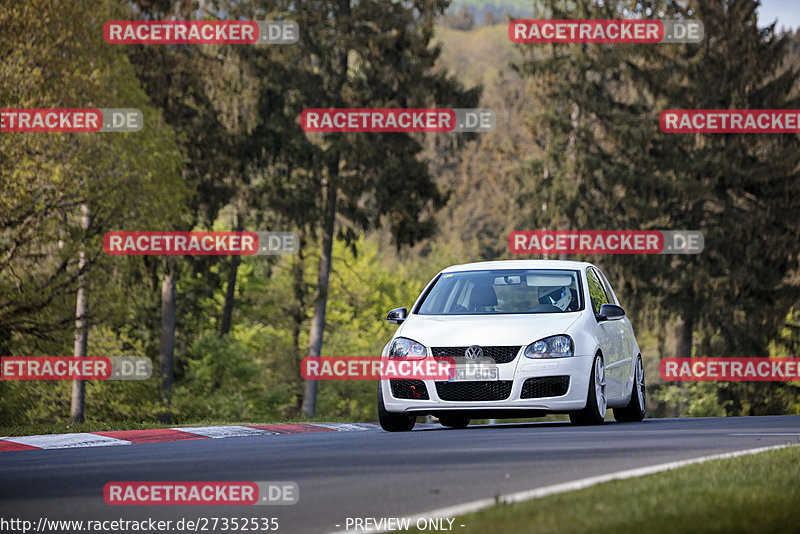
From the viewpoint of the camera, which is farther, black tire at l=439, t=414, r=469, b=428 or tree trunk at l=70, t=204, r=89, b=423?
tree trunk at l=70, t=204, r=89, b=423

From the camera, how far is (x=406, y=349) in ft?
41.8

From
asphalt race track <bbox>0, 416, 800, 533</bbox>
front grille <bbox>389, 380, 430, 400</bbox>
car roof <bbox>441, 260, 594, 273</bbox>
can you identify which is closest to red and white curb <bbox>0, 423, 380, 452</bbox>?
asphalt race track <bbox>0, 416, 800, 533</bbox>

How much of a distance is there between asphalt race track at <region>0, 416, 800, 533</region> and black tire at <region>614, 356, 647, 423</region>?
91.2 inches

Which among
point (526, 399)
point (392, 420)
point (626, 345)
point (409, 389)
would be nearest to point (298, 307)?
point (626, 345)

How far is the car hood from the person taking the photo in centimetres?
1252

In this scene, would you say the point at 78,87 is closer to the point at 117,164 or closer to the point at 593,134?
the point at 117,164

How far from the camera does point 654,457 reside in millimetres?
9516

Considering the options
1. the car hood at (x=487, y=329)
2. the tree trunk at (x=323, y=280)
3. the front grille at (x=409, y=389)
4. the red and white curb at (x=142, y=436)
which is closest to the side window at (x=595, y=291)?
the car hood at (x=487, y=329)

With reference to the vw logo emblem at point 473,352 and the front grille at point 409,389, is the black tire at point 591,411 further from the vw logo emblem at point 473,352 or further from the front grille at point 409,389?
the front grille at point 409,389

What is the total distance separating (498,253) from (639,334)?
39677mm

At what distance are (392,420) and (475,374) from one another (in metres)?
1.26

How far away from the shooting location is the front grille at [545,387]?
12.5 m

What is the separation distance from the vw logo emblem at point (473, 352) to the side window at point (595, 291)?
1.97 metres

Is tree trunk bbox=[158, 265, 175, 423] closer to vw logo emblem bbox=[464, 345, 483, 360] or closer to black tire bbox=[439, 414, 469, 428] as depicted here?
black tire bbox=[439, 414, 469, 428]
